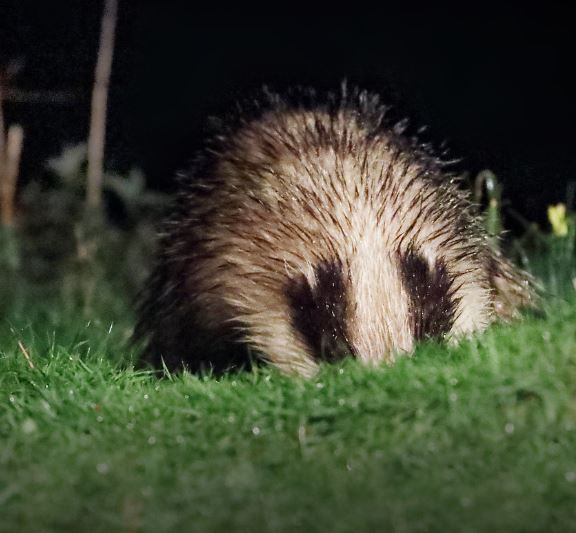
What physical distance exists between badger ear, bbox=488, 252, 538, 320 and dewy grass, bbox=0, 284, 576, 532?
0.96 meters

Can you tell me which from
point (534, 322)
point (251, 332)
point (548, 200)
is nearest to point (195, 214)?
point (251, 332)

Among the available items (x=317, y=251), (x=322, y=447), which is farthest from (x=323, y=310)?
(x=322, y=447)

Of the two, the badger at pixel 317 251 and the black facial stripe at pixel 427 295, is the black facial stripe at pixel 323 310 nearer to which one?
the badger at pixel 317 251

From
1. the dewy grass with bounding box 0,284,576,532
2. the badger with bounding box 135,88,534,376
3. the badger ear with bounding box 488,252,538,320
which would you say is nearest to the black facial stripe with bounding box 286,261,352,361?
the badger with bounding box 135,88,534,376

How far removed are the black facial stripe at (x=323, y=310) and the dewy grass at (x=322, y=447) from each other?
0.98 ft

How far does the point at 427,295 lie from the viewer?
4777 millimetres

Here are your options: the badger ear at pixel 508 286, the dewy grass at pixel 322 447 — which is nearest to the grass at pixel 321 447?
the dewy grass at pixel 322 447

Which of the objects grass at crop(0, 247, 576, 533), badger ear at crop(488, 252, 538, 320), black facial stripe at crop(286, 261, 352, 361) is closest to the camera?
grass at crop(0, 247, 576, 533)

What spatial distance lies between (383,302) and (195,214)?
1.69 m

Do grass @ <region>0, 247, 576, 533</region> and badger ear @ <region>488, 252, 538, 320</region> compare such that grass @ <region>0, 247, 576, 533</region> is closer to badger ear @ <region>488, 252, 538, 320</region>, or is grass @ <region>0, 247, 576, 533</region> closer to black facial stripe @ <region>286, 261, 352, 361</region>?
black facial stripe @ <region>286, 261, 352, 361</region>

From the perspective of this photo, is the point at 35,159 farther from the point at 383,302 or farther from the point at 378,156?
the point at 383,302

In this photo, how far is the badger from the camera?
476 centimetres

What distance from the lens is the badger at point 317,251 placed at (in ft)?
15.6

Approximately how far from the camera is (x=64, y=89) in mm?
8469
